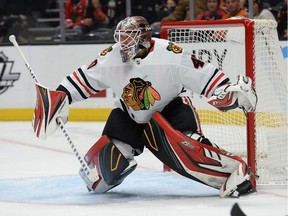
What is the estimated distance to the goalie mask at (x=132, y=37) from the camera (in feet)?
14.8

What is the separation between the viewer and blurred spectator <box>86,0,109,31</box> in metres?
8.70

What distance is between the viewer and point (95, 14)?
28.9 feet

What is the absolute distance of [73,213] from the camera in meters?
4.16

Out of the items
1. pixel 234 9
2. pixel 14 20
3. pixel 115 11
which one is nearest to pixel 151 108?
pixel 234 9

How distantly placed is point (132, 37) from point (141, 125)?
469 millimetres

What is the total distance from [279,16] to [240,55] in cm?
266

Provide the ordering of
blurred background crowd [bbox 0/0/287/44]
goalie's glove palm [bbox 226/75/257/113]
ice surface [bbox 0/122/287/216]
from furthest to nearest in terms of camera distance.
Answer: blurred background crowd [bbox 0/0/287/44]
goalie's glove palm [bbox 226/75/257/113]
ice surface [bbox 0/122/287/216]

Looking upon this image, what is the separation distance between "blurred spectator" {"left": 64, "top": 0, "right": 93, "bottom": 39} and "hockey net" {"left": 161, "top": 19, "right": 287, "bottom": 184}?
3.19 metres

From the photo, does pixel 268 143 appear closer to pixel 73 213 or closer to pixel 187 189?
pixel 187 189

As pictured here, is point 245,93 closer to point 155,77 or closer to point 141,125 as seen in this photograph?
point 155,77

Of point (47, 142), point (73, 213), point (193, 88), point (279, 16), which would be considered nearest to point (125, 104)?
point (193, 88)

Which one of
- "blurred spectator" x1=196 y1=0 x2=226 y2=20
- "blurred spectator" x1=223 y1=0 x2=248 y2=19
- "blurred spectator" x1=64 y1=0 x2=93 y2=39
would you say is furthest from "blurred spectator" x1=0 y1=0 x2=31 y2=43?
"blurred spectator" x1=223 y1=0 x2=248 y2=19

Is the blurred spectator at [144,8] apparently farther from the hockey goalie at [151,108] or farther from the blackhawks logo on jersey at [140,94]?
the blackhawks logo on jersey at [140,94]

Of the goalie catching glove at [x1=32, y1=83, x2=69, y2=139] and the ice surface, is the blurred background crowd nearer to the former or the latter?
the ice surface
